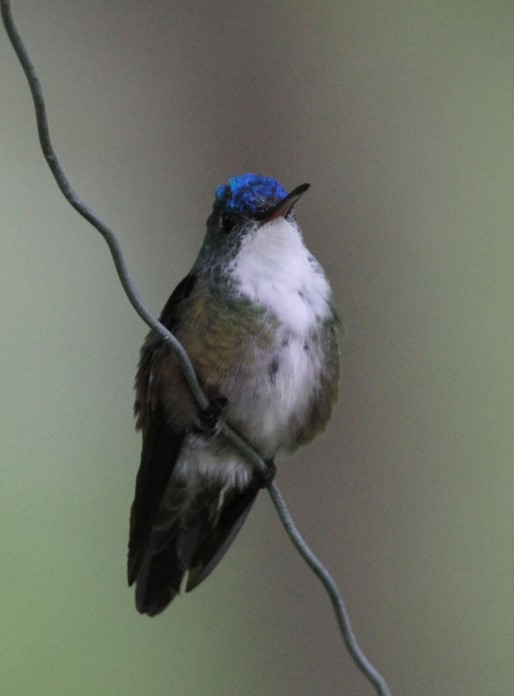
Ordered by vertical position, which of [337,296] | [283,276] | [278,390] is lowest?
[278,390]

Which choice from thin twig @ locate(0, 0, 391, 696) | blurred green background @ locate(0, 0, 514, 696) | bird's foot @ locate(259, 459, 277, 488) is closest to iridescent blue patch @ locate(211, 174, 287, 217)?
bird's foot @ locate(259, 459, 277, 488)

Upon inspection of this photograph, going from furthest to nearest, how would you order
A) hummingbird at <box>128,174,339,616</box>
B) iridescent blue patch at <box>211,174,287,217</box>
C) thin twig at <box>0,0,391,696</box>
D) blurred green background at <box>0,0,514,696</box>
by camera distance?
blurred green background at <box>0,0,514,696</box> → iridescent blue patch at <box>211,174,287,217</box> → hummingbird at <box>128,174,339,616</box> → thin twig at <box>0,0,391,696</box>

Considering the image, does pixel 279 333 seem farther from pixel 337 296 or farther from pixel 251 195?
pixel 337 296

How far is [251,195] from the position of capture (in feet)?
7.02

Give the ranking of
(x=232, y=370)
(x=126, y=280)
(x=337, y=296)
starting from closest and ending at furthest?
(x=126, y=280)
(x=232, y=370)
(x=337, y=296)

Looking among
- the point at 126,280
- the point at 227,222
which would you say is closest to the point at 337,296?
the point at 227,222

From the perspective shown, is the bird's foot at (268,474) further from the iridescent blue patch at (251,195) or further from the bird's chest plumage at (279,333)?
the iridescent blue patch at (251,195)

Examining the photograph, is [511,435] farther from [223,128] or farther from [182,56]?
[182,56]

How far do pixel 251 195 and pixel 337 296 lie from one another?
5.22 feet

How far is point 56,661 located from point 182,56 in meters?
2.29

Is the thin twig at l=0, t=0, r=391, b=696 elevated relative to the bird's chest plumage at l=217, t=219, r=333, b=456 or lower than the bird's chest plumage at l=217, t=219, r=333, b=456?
lower

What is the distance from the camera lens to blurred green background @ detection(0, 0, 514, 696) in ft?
12.5

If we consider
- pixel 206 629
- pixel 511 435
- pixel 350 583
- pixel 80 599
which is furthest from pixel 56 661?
pixel 511 435

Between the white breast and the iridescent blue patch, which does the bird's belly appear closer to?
the white breast
